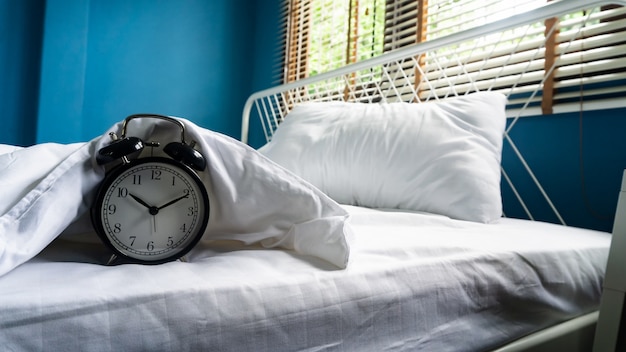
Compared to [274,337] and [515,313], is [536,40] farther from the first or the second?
[274,337]

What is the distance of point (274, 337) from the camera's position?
441mm

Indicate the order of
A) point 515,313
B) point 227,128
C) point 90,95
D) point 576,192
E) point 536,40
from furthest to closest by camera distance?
point 227,128 → point 90,95 → point 536,40 → point 576,192 → point 515,313

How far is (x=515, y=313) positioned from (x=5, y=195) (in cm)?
69

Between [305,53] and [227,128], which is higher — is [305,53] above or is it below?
above

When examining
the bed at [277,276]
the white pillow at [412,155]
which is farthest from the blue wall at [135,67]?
the bed at [277,276]

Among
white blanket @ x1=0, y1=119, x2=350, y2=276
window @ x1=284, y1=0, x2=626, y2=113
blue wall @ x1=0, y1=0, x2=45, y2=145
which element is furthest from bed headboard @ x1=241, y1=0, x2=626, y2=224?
blue wall @ x1=0, y1=0, x2=45, y2=145

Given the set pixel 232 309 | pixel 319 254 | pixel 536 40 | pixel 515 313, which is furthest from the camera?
pixel 536 40

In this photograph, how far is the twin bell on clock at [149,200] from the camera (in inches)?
19.2

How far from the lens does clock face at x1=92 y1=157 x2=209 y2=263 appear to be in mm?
488

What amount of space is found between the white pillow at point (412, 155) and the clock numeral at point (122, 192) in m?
0.75

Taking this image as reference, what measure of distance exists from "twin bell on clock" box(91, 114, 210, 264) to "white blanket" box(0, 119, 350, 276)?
0.06 ft

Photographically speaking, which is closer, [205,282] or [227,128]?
[205,282]

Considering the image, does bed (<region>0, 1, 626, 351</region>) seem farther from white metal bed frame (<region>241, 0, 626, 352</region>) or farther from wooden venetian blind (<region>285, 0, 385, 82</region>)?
wooden venetian blind (<region>285, 0, 385, 82</region>)

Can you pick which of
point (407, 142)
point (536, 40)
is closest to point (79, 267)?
point (407, 142)
